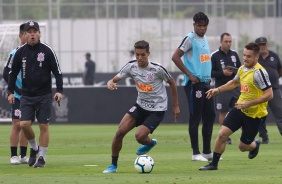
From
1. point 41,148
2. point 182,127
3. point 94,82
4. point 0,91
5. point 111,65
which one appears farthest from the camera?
point 111,65

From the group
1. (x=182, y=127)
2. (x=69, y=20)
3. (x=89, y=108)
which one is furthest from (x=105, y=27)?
(x=182, y=127)

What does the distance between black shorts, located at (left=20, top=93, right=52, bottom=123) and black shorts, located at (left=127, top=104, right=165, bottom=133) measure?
1.48 m

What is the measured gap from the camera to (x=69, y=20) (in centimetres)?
4775

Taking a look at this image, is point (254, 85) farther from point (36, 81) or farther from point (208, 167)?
point (36, 81)

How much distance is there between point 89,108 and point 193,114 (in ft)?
45.9

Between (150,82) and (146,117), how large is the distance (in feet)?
1.79

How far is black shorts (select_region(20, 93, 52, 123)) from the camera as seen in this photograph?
15109 mm

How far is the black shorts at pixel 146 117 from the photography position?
14.5 m

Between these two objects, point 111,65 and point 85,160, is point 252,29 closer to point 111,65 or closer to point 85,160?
point 111,65

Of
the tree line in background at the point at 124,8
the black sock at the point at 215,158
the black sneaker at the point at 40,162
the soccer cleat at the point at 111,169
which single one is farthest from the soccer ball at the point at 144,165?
the tree line in background at the point at 124,8

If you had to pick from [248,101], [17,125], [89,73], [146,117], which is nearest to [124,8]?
[89,73]

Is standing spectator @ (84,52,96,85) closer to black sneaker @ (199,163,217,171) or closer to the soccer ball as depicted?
black sneaker @ (199,163,217,171)

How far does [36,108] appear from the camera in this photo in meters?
15.2

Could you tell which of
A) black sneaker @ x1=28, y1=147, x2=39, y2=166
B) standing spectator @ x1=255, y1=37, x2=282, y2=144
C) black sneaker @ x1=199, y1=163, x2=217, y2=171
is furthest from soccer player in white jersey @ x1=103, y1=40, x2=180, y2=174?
standing spectator @ x1=255, y1=37, x2=282, y2=144
